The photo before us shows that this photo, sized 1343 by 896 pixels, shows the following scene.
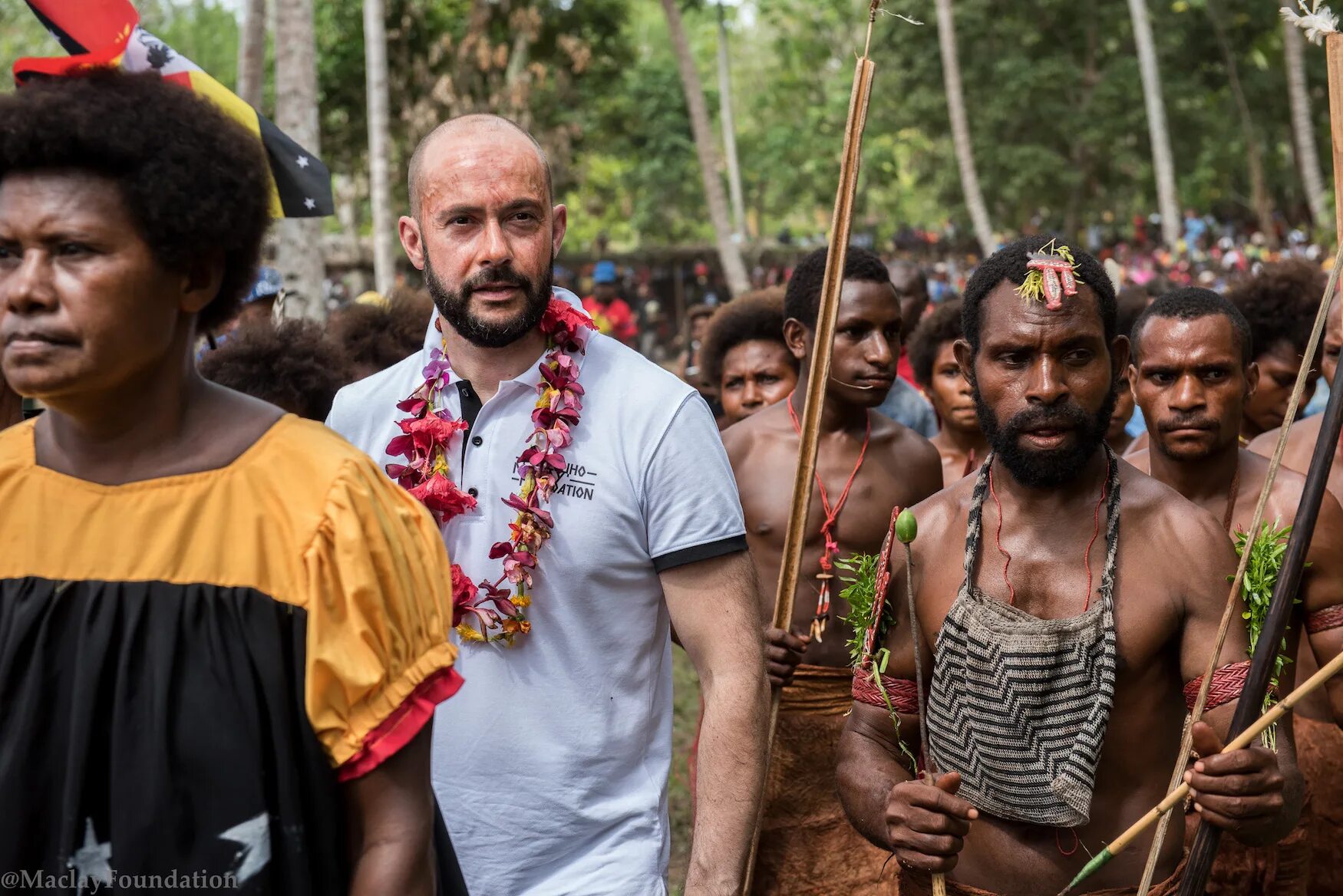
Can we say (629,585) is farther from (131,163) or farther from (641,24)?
(641,24)

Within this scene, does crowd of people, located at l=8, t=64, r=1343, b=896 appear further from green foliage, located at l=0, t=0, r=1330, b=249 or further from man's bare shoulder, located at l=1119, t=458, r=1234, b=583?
green foliage, located at l=0, t=0, r=1330, b=249

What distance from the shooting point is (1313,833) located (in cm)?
555

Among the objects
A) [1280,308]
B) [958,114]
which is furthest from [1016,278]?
[958,114]

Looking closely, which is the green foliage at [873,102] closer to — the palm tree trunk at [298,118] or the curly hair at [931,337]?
the palm tree trunk at [298,118]

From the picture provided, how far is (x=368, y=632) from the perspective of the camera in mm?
2447

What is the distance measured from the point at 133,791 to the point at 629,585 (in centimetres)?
148

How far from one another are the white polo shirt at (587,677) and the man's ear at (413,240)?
0.62 metres

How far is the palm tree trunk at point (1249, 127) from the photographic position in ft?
123

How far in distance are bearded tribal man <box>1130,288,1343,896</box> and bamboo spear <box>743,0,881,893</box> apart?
1.69 metres

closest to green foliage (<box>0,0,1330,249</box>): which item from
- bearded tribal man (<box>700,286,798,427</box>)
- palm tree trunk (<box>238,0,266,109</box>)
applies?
palm tree trunk (<box>238,0,266,109</box>)

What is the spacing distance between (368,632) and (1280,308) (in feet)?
21.9

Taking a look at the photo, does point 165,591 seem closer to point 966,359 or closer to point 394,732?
point 394,732

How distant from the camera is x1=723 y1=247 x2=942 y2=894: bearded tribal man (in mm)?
6176

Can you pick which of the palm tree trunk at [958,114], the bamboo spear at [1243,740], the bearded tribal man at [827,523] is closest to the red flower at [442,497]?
the bamboo spear at [1243,740]
